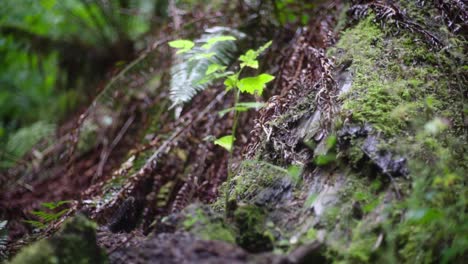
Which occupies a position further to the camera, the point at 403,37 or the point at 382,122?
the point at 403,37

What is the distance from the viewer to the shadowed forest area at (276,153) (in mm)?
1193

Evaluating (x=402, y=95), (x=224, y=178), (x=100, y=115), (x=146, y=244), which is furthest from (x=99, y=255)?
(x=100, y=115)

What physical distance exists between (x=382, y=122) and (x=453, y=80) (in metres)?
0.48

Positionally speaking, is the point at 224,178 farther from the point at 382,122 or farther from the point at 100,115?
the point at 100,115

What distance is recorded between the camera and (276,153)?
5.32 feet

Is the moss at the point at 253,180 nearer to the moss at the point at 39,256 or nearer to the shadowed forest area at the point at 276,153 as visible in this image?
the shadowed forest area at the point at 276,153

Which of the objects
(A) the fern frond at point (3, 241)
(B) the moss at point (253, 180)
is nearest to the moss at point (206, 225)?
(B) the moss at point (253, 180)

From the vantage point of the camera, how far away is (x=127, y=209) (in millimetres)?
1825

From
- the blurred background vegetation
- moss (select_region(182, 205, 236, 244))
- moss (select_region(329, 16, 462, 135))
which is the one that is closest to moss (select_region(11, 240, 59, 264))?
moss (select_region(182, 205, 236, 244))

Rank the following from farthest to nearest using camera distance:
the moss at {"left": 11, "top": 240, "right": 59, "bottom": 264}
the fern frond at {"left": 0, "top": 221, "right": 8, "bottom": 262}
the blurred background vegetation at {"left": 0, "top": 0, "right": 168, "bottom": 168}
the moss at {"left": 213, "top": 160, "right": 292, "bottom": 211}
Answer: the blurred background vegetation at {"left": 0, "top": 0, "right": 168, "bottom": 168} → the fern frond at {"left": 0, "top": 221, "right": 8, "bottom": 262} → the moss at {"left": 213, "top": 160, "right": 292, "bottom": 211} → the moss at {"left": 11, "top": 240, "right": 59, "bottom": 264}

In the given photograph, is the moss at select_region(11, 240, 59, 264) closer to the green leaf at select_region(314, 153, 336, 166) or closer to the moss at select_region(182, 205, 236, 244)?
the moss at select_region(182, 205, 236, 244)

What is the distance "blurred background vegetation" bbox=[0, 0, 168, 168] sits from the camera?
→ 4.36m

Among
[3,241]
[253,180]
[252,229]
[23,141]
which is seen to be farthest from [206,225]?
[23,141]

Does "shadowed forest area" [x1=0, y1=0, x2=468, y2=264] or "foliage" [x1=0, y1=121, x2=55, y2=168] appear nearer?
"shadowed forest area" [x1=0, y1=0, x2=468, y2=264]
